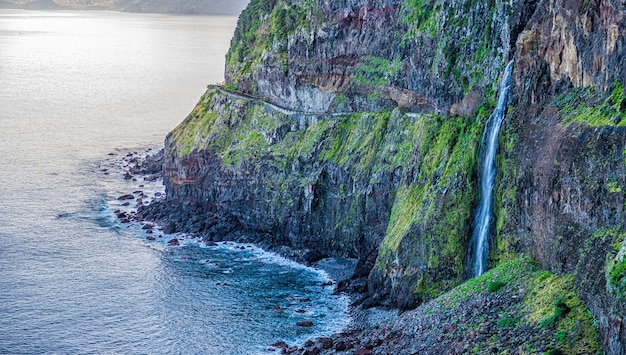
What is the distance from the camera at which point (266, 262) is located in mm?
80562

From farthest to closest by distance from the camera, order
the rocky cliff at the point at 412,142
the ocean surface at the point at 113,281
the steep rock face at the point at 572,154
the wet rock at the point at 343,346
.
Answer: the ocean surface at the point at 113,281 < the wet rock at the point at 343,346 < the rocky cliff at the point at 412,142 < the steep rock face at the point at 572,154

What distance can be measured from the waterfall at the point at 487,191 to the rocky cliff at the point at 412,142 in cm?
79

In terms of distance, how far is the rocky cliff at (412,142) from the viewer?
159 ft

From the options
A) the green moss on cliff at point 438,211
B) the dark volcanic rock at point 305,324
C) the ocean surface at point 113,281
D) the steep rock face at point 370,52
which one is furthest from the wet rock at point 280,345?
the steep rock face at point 370,52

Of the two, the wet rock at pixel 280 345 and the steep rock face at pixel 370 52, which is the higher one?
the steep rock face at pixel 370 52

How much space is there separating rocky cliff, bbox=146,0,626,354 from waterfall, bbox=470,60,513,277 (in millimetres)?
788

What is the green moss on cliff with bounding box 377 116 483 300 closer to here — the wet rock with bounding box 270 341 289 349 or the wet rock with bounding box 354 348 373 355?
the wet rock with bounding box 354 348 373 355

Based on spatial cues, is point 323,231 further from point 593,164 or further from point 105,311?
point 593,164

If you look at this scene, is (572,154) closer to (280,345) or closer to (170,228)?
(280,345)

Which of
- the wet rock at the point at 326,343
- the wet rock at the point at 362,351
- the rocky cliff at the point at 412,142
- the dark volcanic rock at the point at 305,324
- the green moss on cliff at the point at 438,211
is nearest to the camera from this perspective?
the rocky cliff at the point at 412,142

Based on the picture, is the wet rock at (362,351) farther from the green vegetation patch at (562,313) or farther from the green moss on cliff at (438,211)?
the green vegetation patch at (562,313)

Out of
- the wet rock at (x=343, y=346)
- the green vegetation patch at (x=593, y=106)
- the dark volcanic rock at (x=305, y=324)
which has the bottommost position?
the dark volcanic rock at (x=305, y=324)

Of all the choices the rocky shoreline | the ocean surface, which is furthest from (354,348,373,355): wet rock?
the ocean surface

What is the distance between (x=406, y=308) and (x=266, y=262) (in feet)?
66.8
